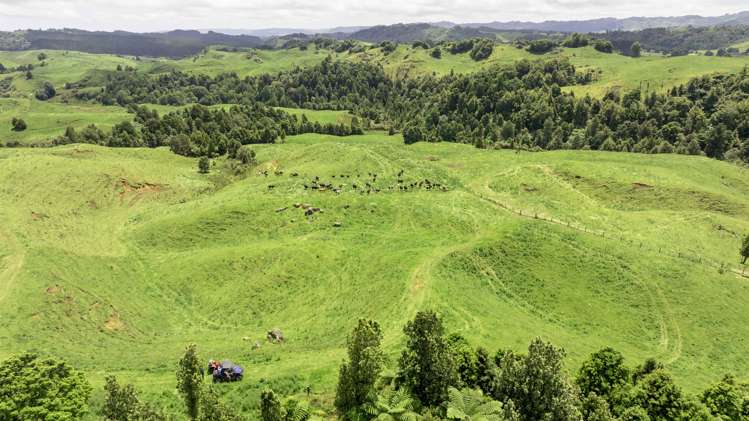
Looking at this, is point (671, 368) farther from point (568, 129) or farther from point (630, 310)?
point (568, 129)

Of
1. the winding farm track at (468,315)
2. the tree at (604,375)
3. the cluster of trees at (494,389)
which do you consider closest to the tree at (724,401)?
the cluster of trees at (494,389)

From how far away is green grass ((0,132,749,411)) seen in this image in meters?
52.0

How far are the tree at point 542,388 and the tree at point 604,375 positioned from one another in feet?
28.4

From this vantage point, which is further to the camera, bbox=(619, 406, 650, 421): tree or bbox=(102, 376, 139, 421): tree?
bbox=(619, 406, 650, 421): tree

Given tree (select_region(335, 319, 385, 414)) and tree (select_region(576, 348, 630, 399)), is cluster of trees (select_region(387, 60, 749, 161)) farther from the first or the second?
tree (select_region(335, 319, 385, 414))

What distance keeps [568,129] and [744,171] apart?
245 ft

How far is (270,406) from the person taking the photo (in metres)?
27.3

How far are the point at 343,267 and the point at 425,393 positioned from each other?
123ft

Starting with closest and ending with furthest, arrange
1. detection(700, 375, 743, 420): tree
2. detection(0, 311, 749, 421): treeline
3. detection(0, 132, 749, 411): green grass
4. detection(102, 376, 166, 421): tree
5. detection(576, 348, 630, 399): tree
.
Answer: detection(102, 376, 166, 421): tree
detection(0, 311, 749, 421): treeline
detection(700, 375, 743, 420): tree
detection(576, 348, 630, 399): tree
detection(0, 132, 749, 411): green grass

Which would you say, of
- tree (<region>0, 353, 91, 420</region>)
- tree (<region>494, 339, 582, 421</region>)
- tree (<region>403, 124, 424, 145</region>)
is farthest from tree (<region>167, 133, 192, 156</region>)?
tree (<region>494, 339, 582, 421</region>)

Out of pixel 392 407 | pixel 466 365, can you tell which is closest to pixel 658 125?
pixel 466 365

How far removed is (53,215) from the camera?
8900 centimetres

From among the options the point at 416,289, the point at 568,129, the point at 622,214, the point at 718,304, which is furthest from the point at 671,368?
the point at 568,129

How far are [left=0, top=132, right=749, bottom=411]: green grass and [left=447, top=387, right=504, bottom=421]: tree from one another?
1250 centimetres
